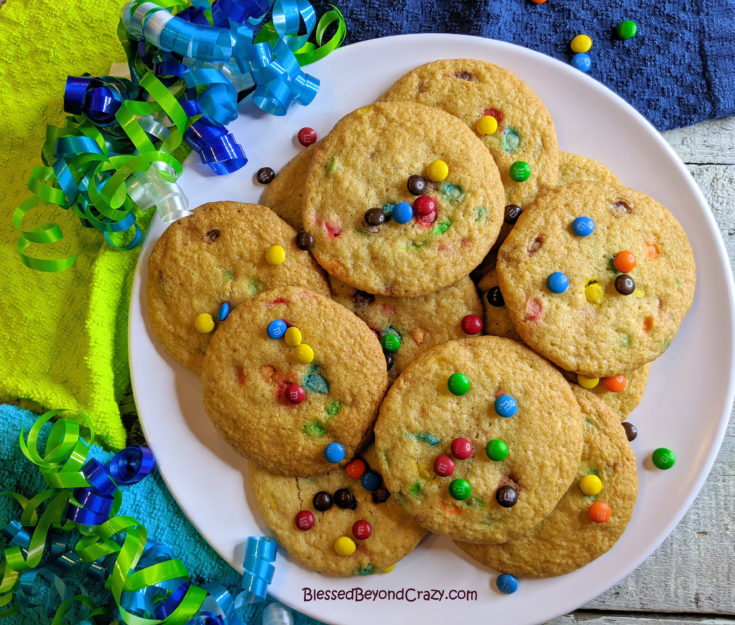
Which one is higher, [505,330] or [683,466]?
[505,330]

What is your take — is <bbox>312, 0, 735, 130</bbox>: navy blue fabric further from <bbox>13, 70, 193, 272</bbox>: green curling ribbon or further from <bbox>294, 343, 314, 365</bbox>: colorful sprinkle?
<bbox>294, 343, 314, 365</bbox>: colorful sprinkle

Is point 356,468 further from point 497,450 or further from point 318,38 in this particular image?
point 318,38

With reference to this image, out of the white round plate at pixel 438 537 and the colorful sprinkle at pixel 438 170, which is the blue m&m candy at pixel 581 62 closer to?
the white round plate at pixel 438 537

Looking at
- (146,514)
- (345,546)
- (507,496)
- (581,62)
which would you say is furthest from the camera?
(581,62)

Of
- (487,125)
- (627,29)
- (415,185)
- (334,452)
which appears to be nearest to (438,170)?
(415,185)

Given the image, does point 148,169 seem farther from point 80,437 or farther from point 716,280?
point 716,280

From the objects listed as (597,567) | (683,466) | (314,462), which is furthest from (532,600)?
(314,462)
